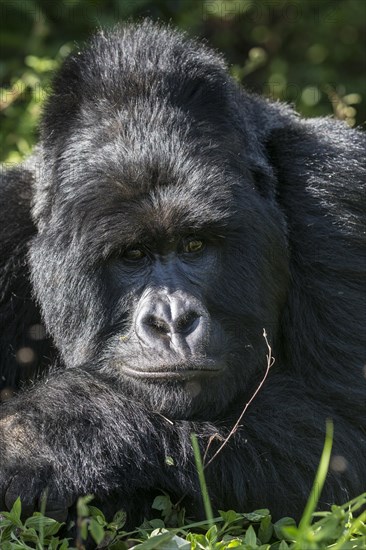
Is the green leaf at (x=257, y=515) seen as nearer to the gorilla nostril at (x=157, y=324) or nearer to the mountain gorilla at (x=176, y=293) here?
the mountain gorilla at (x=176, y=293)

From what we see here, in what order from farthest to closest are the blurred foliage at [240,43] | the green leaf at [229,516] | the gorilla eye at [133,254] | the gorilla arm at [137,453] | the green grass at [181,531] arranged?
the blurred foliage at [240,43] < the gorilla eye at [133,254] < the gorilla arm at [137,453] < the green leaf at [229,516] < the green grass at [181,531]

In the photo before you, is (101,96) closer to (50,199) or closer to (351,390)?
(50,199)

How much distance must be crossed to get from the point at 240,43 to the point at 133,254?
17.5ft

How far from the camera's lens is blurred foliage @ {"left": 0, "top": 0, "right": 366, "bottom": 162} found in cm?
723

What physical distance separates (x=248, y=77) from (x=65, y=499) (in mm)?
5797

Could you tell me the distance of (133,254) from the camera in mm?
4242

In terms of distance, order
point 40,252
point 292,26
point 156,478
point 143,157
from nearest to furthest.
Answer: point 156,478 → point 143,157 → point 40,252 → point 292,26

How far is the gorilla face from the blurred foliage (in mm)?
2396

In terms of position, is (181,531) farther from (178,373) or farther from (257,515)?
(178,373)

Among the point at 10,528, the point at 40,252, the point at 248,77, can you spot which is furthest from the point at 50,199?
the point at 248,77

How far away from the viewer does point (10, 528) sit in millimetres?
3607

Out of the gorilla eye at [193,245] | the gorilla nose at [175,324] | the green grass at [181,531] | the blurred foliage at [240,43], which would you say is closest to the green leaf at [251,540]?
the green grass at [181,531]

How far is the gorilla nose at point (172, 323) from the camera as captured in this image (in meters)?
3.92

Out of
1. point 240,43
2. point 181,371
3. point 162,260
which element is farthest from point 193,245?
point 240,43
